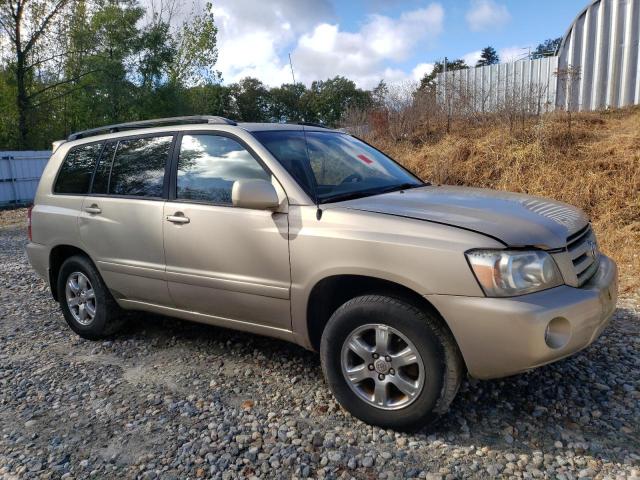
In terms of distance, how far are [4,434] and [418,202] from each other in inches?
113

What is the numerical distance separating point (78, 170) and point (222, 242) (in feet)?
6.72

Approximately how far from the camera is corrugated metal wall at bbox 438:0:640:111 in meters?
11.0

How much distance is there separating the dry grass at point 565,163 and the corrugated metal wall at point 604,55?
918 millimetres

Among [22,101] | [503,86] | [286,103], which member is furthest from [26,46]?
[286,103]

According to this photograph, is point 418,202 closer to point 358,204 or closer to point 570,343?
point 358,204

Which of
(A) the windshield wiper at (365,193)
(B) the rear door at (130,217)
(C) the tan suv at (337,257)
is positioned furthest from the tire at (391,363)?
(B) the rear door at (130,217)

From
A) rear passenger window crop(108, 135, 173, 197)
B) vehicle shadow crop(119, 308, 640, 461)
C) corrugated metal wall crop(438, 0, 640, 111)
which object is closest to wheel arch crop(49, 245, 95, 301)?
rear passenger window crop(108, 135, 173, 197)

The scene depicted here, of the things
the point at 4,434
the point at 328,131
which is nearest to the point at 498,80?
the point at 328,131

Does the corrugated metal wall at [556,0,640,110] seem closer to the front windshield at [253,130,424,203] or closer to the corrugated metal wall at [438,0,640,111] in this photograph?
the corrugated metal wall at [438,0,640,111]

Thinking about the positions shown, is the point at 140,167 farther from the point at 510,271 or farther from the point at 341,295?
the point at 510,271

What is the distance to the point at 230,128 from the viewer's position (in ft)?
12.4

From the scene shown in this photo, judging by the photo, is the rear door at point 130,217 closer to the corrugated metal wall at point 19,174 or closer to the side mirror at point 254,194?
the side mirror at point 254,194

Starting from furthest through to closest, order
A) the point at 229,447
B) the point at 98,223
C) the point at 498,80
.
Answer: the point at 498,80
the point at 98,223
the point at 229,447

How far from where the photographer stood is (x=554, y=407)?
3209mm
